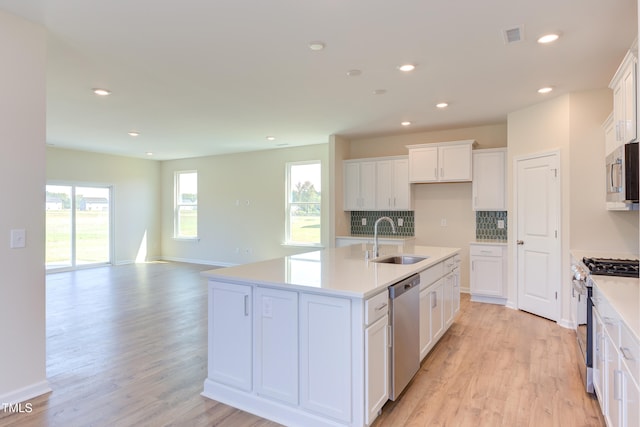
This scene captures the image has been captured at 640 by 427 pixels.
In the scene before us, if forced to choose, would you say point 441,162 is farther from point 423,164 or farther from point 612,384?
point 612,384

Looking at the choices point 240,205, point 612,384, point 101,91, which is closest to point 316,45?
point 101,91

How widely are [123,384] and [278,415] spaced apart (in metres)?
1.33

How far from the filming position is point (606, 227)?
3.87 m

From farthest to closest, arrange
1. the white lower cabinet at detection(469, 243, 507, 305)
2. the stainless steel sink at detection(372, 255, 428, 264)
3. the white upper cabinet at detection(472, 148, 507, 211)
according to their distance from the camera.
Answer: the white upper cabinet at detection(472, 148, 507, 211)
the white lower cabinet at detection(469, 243, 507, 305)
the stainless steel sink at detection(372, 255, 428, 264)

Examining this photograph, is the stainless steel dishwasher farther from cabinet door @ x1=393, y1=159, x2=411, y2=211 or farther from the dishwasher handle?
cabinet door @ x1=393, y1=159, x2=411, y2=211

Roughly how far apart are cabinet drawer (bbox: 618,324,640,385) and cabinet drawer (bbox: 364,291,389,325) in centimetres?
115

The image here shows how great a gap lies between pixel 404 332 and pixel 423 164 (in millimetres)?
3756

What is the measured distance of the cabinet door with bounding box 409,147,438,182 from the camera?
18.5ft

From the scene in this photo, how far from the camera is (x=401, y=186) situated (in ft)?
19.7

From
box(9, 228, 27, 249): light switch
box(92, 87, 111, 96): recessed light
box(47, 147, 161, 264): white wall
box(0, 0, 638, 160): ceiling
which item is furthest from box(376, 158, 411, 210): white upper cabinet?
box(47, 147, 161, 264): white wall

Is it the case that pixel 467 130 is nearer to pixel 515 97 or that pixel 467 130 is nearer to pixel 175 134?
pixel 515 97

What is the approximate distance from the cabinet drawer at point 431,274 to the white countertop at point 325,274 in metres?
0.07

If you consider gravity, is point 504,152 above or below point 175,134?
below

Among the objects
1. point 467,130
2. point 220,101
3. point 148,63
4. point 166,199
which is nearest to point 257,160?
point 166,199
